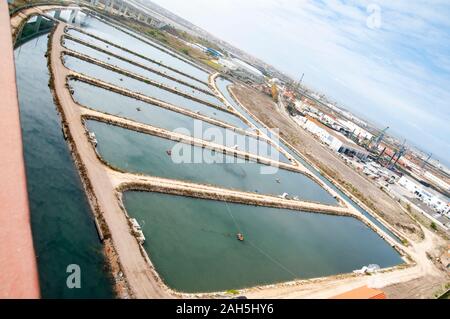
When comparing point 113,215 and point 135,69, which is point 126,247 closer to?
point 113,215

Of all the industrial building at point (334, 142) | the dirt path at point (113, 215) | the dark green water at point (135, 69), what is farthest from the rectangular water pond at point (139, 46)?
the dirt path at point (113, 215)

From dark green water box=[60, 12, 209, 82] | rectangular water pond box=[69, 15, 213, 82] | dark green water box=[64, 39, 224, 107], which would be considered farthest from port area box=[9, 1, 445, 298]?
rectangular water pond box=[69, 15, 213, 82]

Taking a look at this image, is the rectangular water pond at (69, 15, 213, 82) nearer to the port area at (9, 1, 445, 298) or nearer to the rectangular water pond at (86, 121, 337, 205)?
the port area at (9, 1, 445, 298)

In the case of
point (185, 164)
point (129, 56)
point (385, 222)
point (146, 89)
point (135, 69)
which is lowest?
point (385, 222)

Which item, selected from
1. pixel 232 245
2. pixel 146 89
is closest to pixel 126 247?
pixel 232 245

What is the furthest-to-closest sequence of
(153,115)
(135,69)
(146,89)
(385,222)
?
(135,69), (146,89), (385,222), (153,115)

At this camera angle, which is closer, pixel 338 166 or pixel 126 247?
pixel 126 247

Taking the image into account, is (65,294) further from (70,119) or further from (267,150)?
(267,150)
